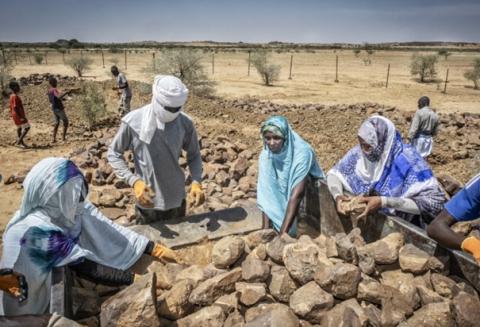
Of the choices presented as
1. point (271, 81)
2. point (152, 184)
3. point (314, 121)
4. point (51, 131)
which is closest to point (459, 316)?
point (152, 184)

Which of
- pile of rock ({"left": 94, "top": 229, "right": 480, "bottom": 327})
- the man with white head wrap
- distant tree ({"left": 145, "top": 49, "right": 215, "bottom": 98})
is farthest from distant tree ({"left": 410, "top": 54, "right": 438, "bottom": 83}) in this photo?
pile of rock ({"left": 94, "top": 229, "right": 480, "bottom": 327})

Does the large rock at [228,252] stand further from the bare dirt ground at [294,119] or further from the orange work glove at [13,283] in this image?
the bare dirt ground at [294,119]

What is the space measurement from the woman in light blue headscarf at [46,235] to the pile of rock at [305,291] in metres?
0.36

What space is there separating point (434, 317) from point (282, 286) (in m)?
0.78

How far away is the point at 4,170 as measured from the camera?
7.83 m

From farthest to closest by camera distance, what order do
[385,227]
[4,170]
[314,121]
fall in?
[314,121]
[4,170]
[385,227]

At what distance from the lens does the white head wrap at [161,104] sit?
2.89 m

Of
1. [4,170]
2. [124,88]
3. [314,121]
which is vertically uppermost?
[124,88]

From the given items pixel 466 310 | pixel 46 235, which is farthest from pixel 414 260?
pixel 46 235

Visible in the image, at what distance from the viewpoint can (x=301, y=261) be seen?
217 centimetres

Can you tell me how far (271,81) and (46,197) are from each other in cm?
2241

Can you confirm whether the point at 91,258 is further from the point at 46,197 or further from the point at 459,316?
the point at 459,316

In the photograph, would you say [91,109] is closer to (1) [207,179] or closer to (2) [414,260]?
(1) [207,179]

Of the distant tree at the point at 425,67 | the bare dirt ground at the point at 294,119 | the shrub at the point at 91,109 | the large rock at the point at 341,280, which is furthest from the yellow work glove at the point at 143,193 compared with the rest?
the distant tree at the point at 425,67
